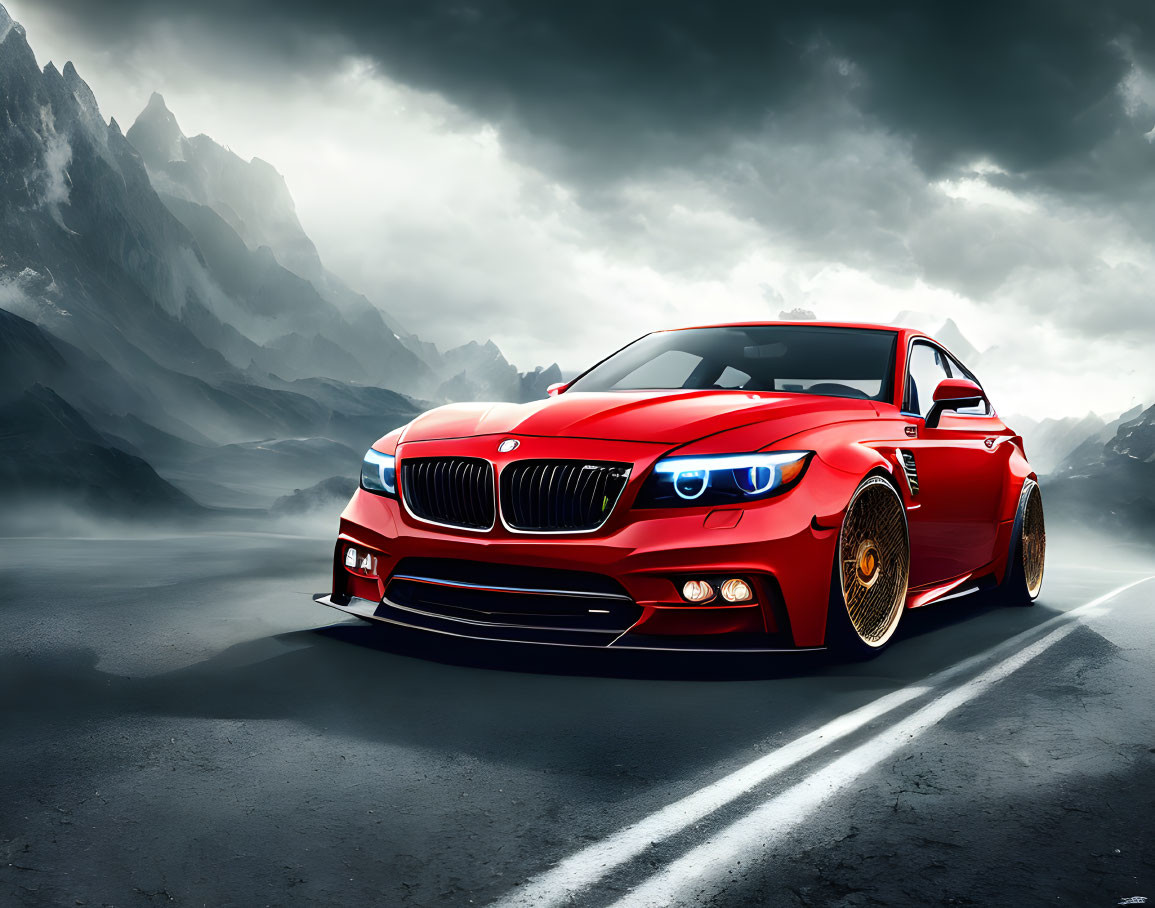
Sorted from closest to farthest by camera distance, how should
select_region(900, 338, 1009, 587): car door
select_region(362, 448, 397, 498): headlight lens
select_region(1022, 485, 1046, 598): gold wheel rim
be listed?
select_region(362, 448, 397, 498): headlight lens → select_region(900, 338, 1009, 587): car door → select_region(1022, 485, 1046, 598): gold wheel rim

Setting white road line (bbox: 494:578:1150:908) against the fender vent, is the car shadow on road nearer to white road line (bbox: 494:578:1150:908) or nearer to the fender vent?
white road line (bbox: 494:578:1150:908)

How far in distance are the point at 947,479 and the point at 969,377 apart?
1755 mm

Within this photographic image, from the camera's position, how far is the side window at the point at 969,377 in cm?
632

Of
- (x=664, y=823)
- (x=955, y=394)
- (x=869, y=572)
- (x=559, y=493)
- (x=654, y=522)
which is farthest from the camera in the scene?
(x=955, y=394)

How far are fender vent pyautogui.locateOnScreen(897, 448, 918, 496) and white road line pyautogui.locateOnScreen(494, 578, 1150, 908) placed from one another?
46.8 inches

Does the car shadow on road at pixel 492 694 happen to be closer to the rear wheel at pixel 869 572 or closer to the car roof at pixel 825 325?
the rear wheel at pixel 869 572

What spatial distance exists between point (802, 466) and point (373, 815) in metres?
2.23

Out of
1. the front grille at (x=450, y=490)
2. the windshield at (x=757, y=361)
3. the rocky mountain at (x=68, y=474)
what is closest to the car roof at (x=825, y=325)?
the windshield at (x=757, y=361)

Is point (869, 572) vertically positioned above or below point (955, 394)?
below

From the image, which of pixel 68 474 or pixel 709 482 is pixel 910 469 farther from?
pixel 68 474

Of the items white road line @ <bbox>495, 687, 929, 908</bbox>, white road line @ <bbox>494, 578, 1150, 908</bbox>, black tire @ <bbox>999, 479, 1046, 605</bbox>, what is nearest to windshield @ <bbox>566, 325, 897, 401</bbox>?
black tire @ <bbox>999, 479, 1046, 605</bbox>

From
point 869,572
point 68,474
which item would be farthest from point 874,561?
point 68,474

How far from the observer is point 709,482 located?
4.04 meters

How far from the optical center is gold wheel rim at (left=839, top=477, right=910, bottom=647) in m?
4.39
